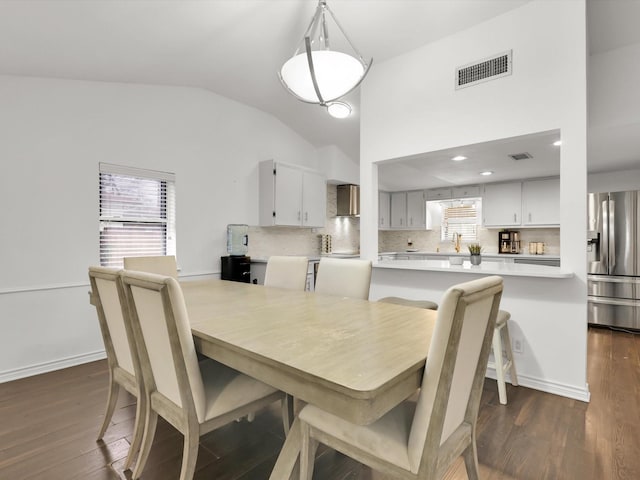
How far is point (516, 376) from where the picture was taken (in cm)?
263

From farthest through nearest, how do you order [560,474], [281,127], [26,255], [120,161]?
[281,127] < [120,161] < [26,255] < [560,474]

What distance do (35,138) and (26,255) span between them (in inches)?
39.2

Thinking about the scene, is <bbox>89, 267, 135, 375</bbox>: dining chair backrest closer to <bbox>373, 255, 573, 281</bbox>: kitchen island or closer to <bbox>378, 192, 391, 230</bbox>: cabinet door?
<bbox>373, 255, 573, 281</bbox>: kitchen island

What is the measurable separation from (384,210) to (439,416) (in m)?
6.14

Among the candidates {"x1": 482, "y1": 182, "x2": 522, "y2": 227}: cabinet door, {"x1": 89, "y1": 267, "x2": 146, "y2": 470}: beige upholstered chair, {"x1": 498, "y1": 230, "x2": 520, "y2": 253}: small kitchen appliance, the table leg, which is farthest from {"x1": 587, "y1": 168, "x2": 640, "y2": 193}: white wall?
{"x1": 89, "y1": 267, "x2": 146, "y2": 470}: beige upholstered chair

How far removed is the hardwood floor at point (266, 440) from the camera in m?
1.66

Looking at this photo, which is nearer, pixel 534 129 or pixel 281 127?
pixel 534 129

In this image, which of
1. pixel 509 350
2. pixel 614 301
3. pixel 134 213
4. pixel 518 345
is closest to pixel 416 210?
pixel 614 301

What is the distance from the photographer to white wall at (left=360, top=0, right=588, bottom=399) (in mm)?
2381

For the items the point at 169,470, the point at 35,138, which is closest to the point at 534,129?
the point at 169,470

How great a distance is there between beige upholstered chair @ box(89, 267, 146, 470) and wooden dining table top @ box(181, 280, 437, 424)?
328 millimetres

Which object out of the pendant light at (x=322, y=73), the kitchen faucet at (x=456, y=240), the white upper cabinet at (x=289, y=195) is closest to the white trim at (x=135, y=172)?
the white upper cabinet at (x=289, y=195)

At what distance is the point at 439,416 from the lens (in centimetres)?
98

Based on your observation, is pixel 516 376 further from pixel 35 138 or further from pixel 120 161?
pixel 35 138
